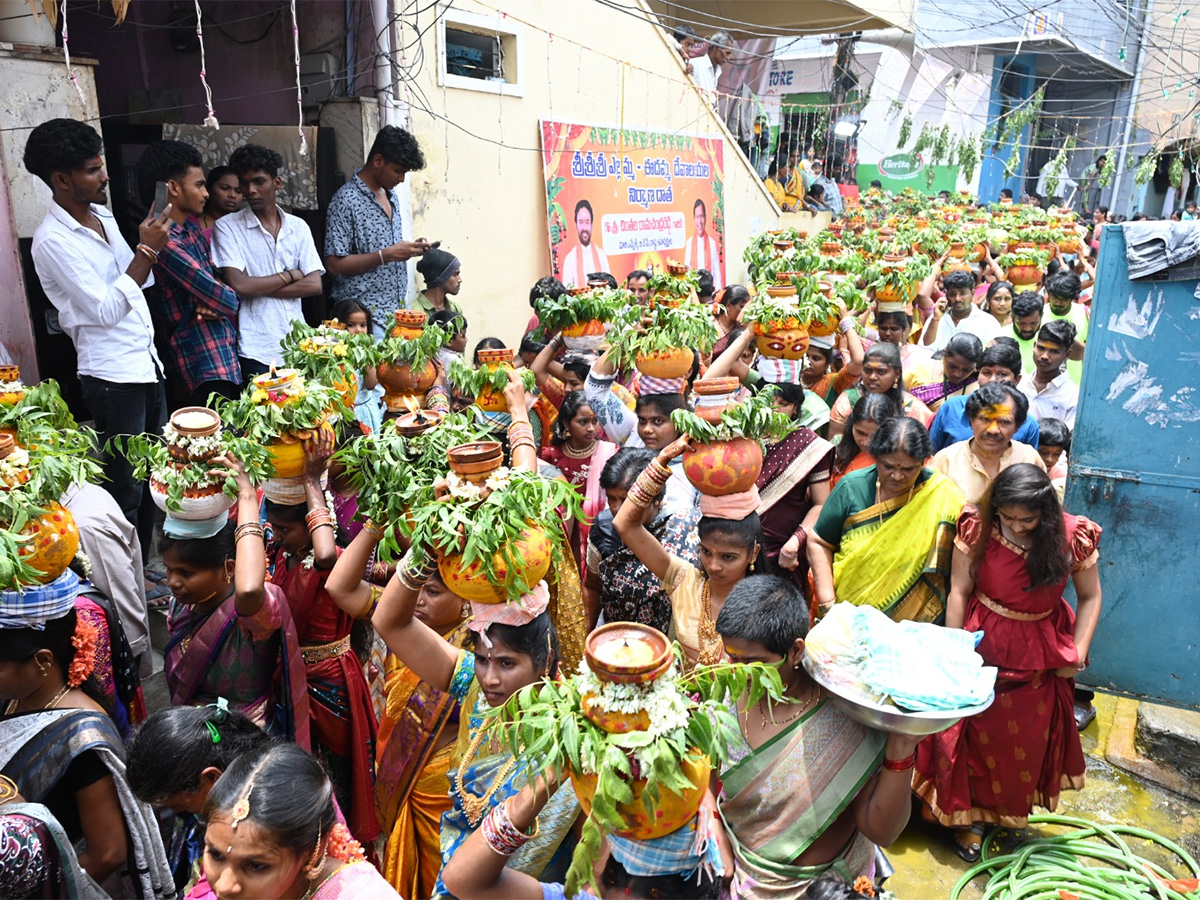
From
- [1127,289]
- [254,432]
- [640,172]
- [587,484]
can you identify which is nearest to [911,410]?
[1127,289]

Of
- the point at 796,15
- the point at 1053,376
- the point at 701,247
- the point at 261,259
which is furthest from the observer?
the point at 796,15

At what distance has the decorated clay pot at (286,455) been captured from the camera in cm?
329

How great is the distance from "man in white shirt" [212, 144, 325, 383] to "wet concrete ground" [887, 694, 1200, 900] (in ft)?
15.5

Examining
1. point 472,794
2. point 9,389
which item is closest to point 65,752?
point 472,794

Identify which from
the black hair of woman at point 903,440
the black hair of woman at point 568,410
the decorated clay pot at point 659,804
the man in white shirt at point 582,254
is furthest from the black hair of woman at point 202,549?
the man in white shirt at point 582,254

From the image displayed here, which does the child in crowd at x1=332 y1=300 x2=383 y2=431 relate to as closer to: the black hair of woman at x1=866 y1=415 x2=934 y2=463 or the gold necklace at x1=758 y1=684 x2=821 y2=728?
the black hair of woman at x1=866 y1=415 x2=934 y2=463

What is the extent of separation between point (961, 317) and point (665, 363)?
4.62 meters

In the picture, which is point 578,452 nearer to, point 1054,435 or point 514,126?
point 1054,435

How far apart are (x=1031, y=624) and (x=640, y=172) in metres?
9.42

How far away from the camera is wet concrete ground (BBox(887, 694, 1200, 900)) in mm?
4090

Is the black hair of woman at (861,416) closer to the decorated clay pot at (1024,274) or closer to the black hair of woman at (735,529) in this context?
the black hair of woman at (735,529)

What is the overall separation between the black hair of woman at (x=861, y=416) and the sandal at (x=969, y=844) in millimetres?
1882

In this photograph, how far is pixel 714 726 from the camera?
74.7 inches

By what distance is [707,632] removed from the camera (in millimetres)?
3471
